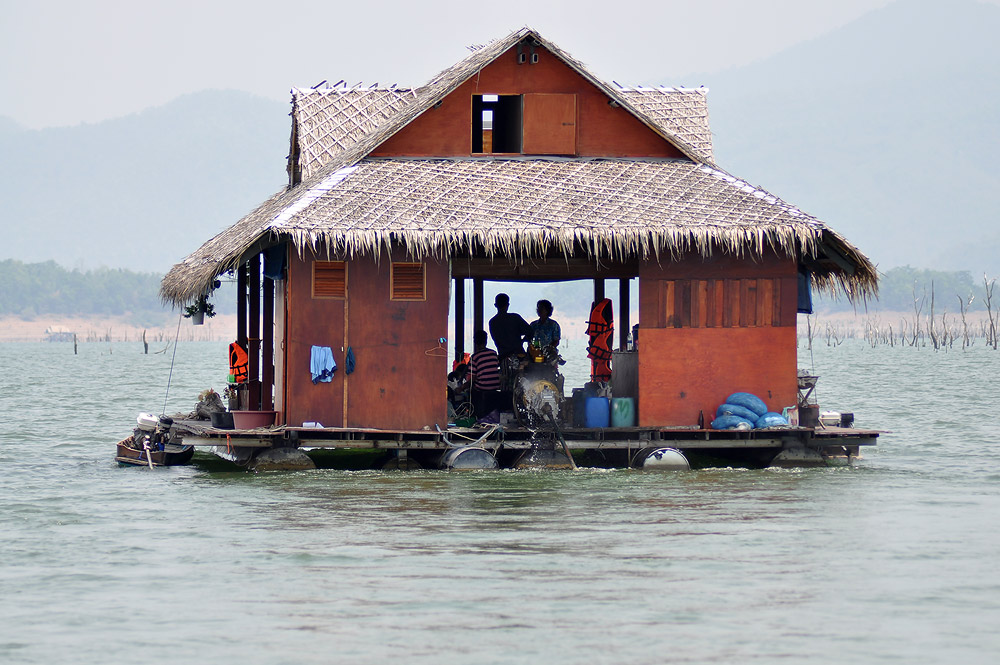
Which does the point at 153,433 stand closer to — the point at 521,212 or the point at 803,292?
the point at 521,212

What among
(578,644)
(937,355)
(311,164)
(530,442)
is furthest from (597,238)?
(937,355)

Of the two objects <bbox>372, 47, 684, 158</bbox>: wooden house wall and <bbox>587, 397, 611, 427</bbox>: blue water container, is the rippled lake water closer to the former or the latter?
<bbox>587, 397, 611, 427</bbox>: blue water container

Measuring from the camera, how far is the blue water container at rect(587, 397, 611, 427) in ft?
56.1

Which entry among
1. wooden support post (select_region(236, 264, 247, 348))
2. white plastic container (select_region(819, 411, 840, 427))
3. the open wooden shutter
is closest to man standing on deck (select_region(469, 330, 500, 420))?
the open wooden shutter

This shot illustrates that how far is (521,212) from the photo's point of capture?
662 inches

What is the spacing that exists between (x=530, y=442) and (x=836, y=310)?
395 feet

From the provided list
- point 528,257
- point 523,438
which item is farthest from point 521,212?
point 523,438

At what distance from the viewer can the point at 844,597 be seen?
10.3m

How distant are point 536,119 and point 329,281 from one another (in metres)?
4.01

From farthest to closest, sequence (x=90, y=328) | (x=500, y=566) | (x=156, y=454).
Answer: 1. (x=90, y=328)
2. (x=156, y=454)
3. (x=500, y=566)

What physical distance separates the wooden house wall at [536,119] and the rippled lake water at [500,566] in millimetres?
4658

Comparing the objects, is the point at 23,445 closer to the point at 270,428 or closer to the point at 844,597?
the point at 270,428

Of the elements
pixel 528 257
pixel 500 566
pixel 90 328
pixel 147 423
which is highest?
pixel 90 328

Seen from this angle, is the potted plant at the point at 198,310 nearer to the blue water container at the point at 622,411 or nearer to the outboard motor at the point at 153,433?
the outboard motor at the point at 153,433
